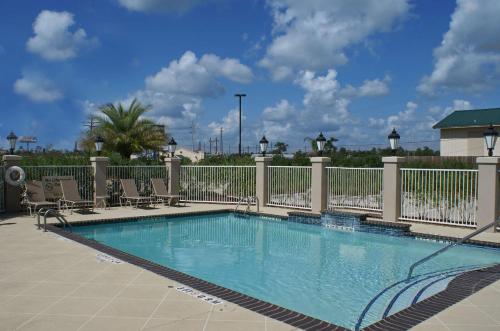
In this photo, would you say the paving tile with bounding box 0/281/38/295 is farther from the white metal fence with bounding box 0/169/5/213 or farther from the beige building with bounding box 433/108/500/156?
the beige building with bounding box 433/108/500/156

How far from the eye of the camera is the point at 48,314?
4.77 m

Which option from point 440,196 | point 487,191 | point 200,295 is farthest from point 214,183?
point 200,295

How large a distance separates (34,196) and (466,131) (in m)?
27.1

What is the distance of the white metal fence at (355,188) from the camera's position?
13391 mm

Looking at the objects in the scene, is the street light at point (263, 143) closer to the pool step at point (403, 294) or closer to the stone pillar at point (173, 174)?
the stone pillar at point (173, 174)

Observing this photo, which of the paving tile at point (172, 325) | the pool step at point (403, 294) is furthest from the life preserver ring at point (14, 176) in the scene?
the pool step at point (403, 294)

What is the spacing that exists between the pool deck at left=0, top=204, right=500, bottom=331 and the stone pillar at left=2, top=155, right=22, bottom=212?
6878 mm

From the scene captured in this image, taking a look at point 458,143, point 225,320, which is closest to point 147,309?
point 225,320

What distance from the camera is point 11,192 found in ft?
45.4

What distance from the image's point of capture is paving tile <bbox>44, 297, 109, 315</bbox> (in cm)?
484

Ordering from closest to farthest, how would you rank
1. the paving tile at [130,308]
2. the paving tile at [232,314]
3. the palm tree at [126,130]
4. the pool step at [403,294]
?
the paving tile at [232,314], the paving tile at [130,308], the pool step at [403,294], the palm tree at [126,130]

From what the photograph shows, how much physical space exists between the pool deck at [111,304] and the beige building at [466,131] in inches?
1023

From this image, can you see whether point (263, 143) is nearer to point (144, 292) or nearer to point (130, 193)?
point (130, 193)

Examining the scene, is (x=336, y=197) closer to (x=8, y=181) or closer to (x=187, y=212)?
(x=187, y=212)
